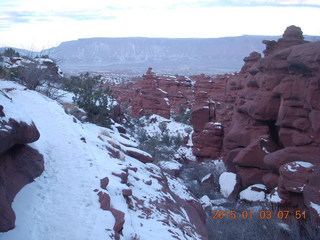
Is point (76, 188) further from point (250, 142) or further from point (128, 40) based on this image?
point (128, 40)

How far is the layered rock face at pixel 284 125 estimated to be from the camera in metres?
11.0

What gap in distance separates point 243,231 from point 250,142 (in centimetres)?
874

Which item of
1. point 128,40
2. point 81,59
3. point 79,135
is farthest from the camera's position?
point 128,40

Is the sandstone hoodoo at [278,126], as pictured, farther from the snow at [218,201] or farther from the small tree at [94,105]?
the small tree at [94,105]

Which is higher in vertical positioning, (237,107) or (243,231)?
(237,107)

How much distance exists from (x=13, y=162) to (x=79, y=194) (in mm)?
1191

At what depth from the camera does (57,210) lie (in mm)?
5281

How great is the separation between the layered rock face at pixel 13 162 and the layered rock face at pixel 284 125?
7512mm

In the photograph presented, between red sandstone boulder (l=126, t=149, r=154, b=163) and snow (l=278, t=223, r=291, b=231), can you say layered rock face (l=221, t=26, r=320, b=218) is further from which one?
red sandstone boulder (l=126, t=149, r=154, b=163)

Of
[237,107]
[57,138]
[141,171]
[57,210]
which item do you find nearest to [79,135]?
[57,138]

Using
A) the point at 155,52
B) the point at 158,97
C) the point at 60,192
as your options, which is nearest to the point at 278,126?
the point at 60,192

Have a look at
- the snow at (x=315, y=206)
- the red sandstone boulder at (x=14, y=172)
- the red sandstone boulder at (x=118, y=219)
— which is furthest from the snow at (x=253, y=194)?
the red sandstone boulder at (x=14, y=172)

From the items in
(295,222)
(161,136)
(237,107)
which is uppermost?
(237,107)

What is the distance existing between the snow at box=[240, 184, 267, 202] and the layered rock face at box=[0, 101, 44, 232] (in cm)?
944
